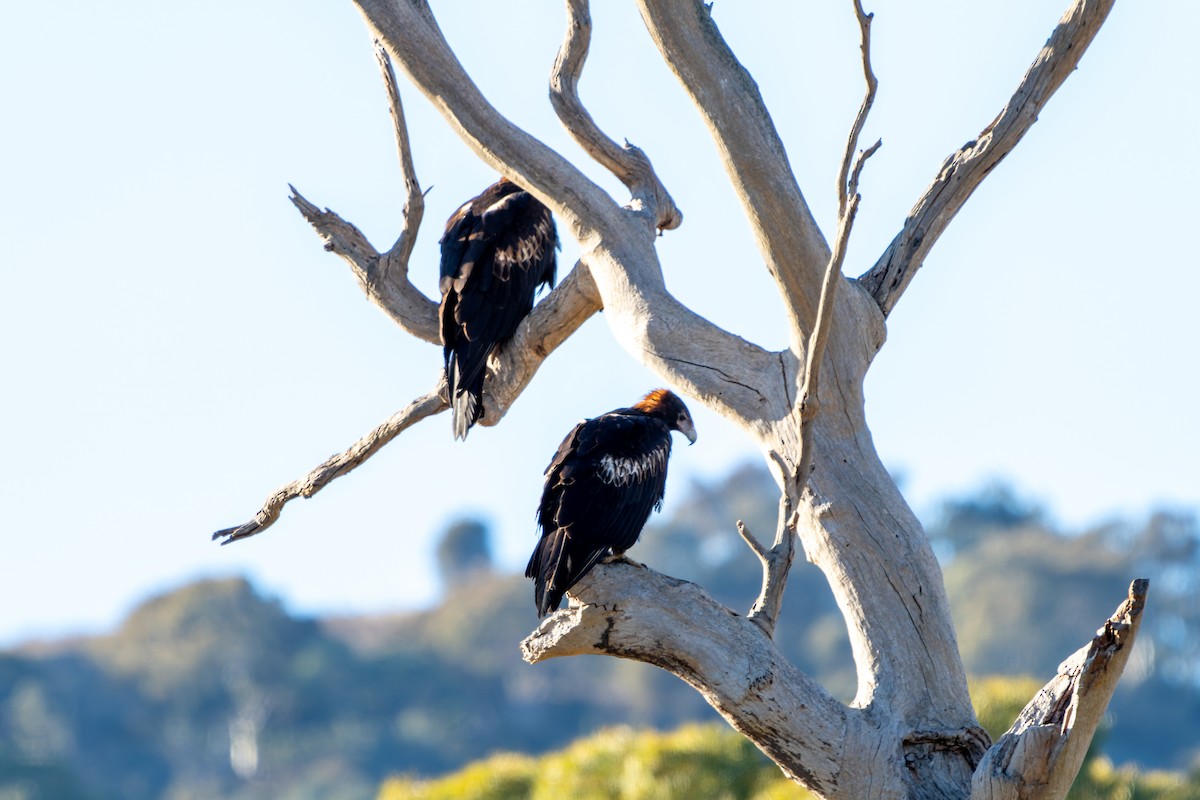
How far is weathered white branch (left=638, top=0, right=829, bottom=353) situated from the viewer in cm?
538

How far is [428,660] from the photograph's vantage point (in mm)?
59750

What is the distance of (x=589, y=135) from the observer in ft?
20.0

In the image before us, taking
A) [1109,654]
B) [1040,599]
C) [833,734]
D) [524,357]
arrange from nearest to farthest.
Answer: [1109,654]
[833,734]
[524,357]
[1040,599]

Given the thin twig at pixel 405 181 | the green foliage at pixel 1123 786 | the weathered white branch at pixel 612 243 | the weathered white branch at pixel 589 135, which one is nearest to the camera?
the weathered white branch at pixel 612 243

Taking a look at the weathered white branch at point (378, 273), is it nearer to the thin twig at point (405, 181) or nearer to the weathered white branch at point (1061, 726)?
the thin twig at point (405, 181)

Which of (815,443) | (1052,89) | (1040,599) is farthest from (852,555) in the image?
(1040,599)

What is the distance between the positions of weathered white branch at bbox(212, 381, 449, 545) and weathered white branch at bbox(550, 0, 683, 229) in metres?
1.13

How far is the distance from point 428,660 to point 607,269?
55233 millimetres

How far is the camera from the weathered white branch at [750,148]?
17.7 ft

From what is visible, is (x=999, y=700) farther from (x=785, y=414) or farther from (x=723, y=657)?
(x=723, y=657)

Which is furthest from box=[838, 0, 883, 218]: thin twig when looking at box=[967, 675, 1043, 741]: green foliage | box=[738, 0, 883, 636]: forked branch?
box=[967, 675, 1043, 741]: green foliage

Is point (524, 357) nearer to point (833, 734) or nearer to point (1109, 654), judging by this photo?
point (833, 734)

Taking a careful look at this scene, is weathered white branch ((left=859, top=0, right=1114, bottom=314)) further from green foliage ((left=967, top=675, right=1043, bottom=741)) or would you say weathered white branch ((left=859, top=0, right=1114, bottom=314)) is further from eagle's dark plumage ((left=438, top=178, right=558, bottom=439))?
green foliage ((left=967, top=675, right=1043, bottom=741))

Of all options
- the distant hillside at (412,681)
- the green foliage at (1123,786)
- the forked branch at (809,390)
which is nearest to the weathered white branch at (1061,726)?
the forked branch at (809,390)
